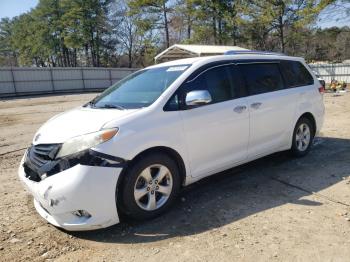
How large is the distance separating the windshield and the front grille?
0.93 meters

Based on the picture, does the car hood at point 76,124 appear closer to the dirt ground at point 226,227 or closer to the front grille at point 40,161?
the front grille at point 40,161

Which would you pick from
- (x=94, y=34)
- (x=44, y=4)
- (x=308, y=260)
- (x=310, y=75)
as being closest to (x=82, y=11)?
(x=94, y=34)

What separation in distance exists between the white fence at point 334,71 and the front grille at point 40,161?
25.9 metres

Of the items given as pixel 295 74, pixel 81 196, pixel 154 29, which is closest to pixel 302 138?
pixel 295 74

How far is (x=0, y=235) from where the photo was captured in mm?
3855

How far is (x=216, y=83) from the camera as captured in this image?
4.67m

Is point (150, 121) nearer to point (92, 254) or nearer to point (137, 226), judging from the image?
point (137, 226)

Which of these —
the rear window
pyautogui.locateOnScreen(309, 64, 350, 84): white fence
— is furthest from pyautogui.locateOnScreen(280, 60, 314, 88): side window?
pyautogui.locateOnScreen(309, 64, 350, 84): white fence

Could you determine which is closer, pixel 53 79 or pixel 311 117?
pixel 311 117

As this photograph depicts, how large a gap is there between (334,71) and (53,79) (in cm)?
2495

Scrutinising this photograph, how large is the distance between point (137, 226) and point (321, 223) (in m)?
1.94

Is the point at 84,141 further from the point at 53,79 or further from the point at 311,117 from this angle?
the point at 53,79

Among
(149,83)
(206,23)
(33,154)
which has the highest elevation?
(206,23)

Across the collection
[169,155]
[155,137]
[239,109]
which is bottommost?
[169,155]
